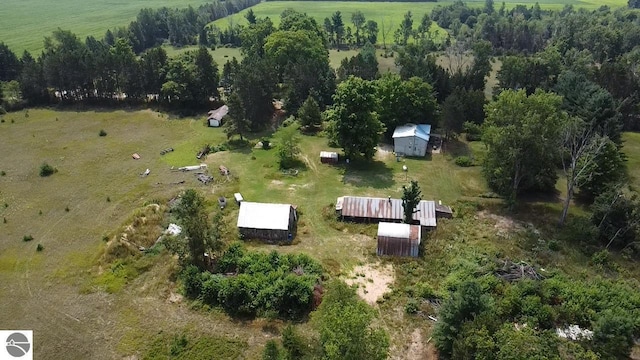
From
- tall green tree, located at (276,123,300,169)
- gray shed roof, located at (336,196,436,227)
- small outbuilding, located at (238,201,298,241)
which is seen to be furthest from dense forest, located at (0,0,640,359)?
gray shed roof, located at (336,196,436,227)

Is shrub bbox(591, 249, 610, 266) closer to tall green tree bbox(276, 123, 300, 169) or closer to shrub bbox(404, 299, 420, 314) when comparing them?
shrub bbox(404, 299, 420, 314)

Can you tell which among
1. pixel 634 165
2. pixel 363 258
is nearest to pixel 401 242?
pixel 363 258

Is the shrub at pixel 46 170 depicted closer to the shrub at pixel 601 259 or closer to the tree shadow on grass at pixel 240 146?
the tree shadow on grass at pixel 240 146

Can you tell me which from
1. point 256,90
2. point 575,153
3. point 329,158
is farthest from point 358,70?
point 575,153

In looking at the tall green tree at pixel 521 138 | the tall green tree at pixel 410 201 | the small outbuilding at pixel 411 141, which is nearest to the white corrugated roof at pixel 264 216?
the tall green tree at pixel 410 201

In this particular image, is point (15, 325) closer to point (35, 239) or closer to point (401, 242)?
point (35, 239)

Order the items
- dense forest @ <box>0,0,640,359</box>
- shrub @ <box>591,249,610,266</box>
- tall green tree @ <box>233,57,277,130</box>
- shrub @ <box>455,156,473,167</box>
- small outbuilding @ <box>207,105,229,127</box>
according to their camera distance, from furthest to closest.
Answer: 1. small outbuilding @ <box>207,105,229,127</box>
2. tall green tree @ <box>233,57,277,130</box>
3. shrub @ <box>455,156,473,167</box>
4. shrub @ <box>591,249,610,266</box>
5. dense forest @ <box>0,0,640,359</box>

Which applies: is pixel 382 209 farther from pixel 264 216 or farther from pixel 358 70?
pixel 358 70
